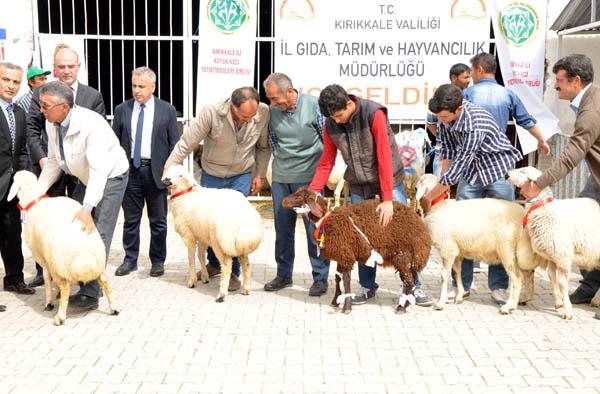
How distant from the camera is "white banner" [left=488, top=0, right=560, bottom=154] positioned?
32.2 ft

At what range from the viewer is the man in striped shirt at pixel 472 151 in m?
6.07

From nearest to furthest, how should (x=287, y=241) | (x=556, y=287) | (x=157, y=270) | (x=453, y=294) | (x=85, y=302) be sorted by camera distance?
(x=556, y=287), (x=85, y=302), (x=453, y=294), (x=287, y=241), (x=157, y=270)

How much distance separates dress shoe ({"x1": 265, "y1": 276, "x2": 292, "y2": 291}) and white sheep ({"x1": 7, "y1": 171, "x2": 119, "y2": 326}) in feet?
5.22

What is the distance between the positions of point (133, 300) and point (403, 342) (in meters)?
2.76

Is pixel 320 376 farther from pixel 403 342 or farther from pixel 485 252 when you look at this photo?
pixel 485 252

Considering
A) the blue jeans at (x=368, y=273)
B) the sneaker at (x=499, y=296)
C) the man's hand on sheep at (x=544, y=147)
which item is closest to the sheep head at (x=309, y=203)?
the blue jeans at (x=368, y=273)

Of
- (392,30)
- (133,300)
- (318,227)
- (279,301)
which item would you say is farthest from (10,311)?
(392,30)

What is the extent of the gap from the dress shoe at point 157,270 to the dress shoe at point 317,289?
5.92ft

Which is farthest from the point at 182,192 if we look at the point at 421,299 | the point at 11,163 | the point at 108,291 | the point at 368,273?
the point at 421,299

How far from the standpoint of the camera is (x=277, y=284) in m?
7.18

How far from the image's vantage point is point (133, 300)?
6.80 metres

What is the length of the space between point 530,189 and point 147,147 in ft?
13.1

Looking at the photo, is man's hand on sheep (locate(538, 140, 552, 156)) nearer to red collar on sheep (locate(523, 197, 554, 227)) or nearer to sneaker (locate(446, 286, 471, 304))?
red collar on sheep (locate(523, 197, 554, 227))

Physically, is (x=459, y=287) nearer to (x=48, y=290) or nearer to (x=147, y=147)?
(x=147, y=147)
